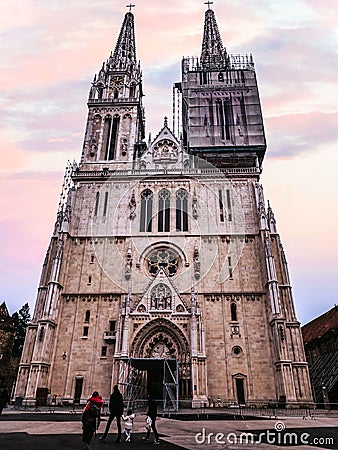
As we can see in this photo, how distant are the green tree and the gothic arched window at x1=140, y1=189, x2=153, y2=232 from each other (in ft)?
99.2

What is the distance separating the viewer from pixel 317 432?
10.6 meters

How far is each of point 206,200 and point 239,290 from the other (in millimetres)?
9125

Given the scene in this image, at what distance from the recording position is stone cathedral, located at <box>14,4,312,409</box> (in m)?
25.1

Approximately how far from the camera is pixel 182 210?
32844 mm

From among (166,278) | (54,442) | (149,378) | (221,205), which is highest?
(221,205)

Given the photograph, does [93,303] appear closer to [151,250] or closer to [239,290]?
[151,250]

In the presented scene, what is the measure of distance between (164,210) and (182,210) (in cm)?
170

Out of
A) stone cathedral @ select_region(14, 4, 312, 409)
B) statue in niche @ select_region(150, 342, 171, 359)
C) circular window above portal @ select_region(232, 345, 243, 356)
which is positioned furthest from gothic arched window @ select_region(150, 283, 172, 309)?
circular window above portal @ select_region(232, 345, 243, 356)

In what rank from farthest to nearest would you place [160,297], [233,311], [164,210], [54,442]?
[164,210] < [233,311] < [160,297] < [54,442]

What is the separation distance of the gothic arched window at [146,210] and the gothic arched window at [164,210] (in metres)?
0.85

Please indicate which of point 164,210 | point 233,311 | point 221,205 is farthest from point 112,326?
point 221,205

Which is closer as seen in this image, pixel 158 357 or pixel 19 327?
pixel 158 357

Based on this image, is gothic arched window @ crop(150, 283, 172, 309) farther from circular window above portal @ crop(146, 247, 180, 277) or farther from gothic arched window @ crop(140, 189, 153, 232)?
gothic arched window @ crop(140, 189, 153, 232)

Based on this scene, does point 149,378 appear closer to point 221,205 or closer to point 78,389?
point 78,389
